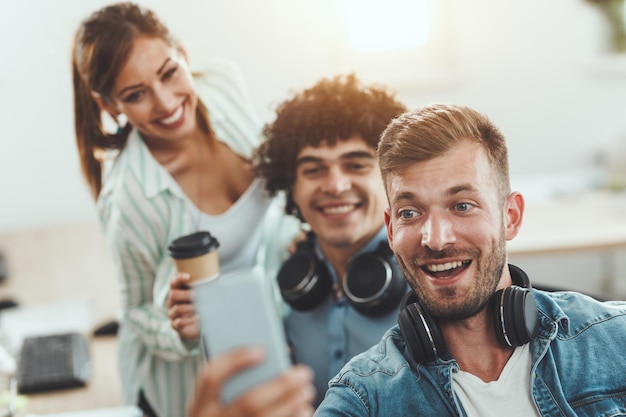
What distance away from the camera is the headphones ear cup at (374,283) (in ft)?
3.11

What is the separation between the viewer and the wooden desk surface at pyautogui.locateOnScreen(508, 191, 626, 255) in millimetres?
1978

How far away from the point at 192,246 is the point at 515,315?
31 cm

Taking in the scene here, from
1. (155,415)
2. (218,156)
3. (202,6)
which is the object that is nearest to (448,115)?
(218,156)

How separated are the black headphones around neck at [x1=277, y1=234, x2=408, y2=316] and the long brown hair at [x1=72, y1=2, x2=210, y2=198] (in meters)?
0.28

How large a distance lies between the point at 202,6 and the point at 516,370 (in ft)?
4.16

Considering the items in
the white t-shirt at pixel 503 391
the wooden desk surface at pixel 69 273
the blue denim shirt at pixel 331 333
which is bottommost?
the wooden desk surface at pixel 69 273

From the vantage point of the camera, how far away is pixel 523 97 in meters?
2.43

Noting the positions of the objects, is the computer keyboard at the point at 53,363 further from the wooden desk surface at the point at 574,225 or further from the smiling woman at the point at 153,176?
the wooden desk surface at the point at 574,225

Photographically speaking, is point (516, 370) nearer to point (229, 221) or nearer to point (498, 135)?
point (498, 135)

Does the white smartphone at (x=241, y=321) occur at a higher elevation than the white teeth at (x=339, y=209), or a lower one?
higher

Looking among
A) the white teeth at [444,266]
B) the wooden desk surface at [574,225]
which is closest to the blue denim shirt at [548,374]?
the white teeth at [444,266]

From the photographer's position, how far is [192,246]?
77 cm

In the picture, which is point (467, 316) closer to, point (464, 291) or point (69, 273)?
point (464, 291)

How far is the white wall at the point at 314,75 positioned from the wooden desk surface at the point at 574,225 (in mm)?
167
